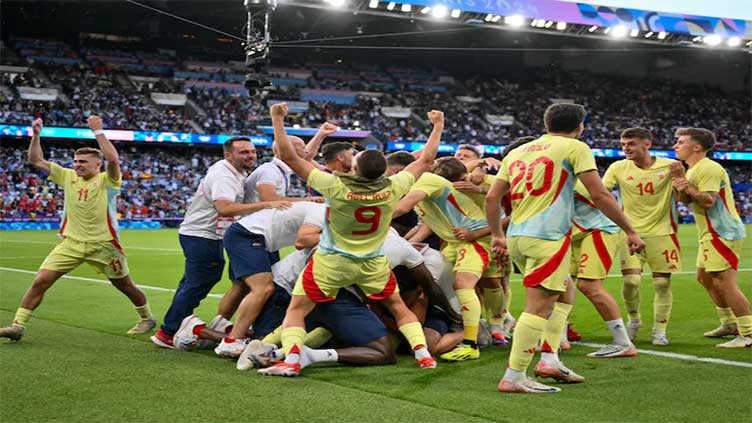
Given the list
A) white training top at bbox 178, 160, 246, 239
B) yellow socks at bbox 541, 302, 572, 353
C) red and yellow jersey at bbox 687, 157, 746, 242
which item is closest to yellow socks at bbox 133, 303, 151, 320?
white training top at bbox 178, 160, 246, 239

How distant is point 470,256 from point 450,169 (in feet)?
2.67

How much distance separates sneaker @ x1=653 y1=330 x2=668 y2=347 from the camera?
762 cm

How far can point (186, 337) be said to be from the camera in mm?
Result: 7352

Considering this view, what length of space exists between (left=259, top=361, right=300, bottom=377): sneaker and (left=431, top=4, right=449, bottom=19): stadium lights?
3805 centimetres

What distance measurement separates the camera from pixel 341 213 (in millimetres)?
6188

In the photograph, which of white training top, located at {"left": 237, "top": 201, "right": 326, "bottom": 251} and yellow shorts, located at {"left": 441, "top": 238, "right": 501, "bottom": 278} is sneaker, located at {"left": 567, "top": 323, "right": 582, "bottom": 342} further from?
white training top, located at {"left": 237, "top": 201, "right": 326, "bottom": 251}

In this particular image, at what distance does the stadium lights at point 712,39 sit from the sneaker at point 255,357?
163 ft

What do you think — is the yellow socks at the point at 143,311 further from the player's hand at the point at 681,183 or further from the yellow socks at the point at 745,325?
the yellow socks at the point at 745,325

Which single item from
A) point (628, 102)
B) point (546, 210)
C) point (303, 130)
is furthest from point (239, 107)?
point (546, 210)

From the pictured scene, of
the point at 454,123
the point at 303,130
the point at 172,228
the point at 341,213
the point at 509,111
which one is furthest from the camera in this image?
the point at 509,111

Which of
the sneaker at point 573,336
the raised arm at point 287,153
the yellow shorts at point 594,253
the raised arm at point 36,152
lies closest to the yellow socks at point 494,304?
the sneaker at point 573,336

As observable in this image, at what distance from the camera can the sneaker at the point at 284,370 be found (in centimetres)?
601

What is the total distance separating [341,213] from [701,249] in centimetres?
376

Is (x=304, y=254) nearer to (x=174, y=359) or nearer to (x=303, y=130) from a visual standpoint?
(x=174, y=359)
